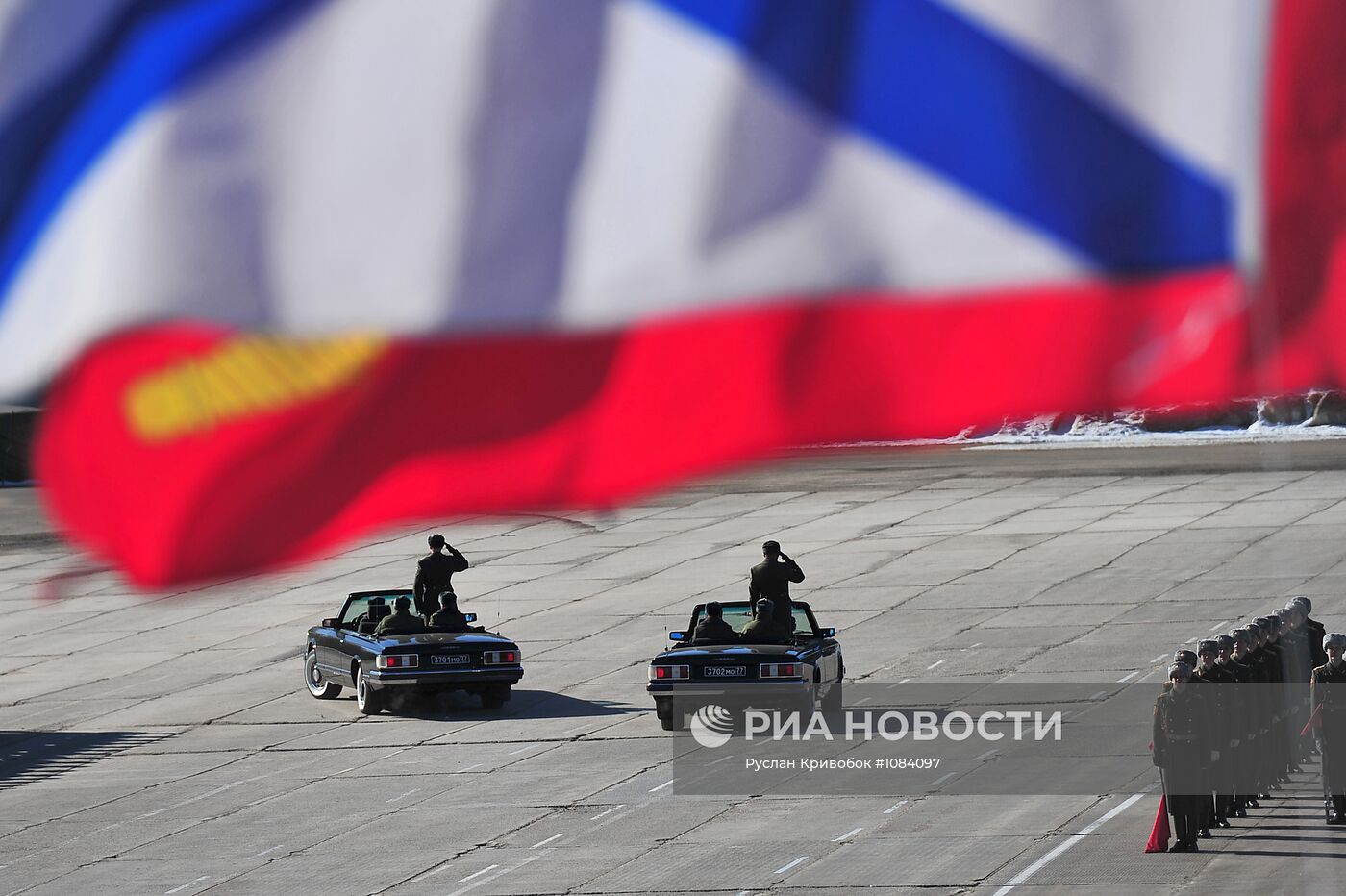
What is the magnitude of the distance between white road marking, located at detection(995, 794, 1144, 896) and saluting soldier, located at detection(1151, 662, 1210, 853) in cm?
68

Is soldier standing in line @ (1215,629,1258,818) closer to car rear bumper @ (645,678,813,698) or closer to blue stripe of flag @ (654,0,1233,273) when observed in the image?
car rear bumper @ (645,678,813,698)

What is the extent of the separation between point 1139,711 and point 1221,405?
18.0 meters

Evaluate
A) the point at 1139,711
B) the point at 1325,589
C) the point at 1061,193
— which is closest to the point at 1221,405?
the point at 1061,193

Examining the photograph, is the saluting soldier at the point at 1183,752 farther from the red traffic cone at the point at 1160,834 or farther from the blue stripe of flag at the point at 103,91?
the blue stripe of flag at the point at 103,91

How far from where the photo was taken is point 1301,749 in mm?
19781

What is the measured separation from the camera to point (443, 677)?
23.8m

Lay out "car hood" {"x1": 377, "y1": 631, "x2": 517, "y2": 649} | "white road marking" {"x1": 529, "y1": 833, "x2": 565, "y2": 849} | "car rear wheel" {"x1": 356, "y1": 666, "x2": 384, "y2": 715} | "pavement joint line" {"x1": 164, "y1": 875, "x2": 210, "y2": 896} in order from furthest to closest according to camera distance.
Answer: "car rear wheel" {"x1": 356, "y1": 666, "x2": 384, "y2": 715} < "car hood" {"x1": 377, "y1": 631, "x2": 517, "y2": 649} < "white road marking" {"x1": 529, "y1": 833, "x2": 565, "y2": 849} < "pavement joint line" {"x1": 164, "y1": 875, "x2": 210, "y2": 896}

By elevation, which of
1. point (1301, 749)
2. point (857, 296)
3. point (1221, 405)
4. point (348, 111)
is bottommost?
point (1301, 749)

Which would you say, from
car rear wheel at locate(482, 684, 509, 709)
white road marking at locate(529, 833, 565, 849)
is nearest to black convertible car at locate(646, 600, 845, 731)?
car rear wheel at locate(482, 684, 509, 709)

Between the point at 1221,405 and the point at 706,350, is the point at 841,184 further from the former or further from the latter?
the point at 1221,405

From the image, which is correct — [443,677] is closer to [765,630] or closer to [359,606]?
[359,606]

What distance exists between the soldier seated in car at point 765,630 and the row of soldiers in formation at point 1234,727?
4995 millimetres

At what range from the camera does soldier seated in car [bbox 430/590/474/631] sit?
79.8 ft

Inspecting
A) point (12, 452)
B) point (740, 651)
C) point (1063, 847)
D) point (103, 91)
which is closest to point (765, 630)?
point (740, 651)
